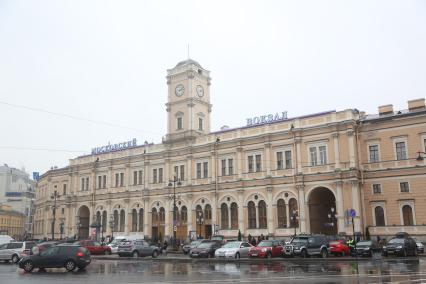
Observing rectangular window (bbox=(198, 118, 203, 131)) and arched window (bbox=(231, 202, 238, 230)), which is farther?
rectangular window (bbox=(198, 118, 203, 131))

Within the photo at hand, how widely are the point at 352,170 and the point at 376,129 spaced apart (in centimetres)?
536

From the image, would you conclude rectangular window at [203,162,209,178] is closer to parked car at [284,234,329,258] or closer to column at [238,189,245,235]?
column at [238,189,245,235]

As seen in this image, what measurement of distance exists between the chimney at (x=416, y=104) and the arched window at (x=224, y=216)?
80.4 ft

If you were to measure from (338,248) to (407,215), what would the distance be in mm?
14453

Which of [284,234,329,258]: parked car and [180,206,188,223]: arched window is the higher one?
[180,206,188,223]: arched window

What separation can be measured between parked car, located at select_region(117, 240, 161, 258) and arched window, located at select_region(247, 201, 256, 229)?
1689cm

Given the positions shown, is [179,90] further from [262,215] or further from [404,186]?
[404,186]

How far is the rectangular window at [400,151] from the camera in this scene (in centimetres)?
4723

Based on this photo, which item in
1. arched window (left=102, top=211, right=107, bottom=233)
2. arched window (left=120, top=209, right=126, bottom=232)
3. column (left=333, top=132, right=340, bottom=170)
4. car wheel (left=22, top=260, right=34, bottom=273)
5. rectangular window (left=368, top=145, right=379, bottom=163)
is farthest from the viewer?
arched window (left=102, top=211, right=107, bottom=233)


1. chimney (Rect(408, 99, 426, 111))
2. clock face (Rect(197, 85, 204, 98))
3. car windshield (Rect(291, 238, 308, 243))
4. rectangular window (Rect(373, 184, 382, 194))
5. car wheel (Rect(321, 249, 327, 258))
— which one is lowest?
car wheel (Rect(321, 249, 327, 258))

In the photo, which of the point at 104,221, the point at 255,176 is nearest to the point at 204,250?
the point at 255,176

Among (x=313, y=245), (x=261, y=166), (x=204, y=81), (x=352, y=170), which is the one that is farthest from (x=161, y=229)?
(x=313, y=245)

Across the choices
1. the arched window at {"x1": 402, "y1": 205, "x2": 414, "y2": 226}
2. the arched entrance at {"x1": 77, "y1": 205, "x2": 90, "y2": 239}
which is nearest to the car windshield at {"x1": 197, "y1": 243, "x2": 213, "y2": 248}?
the arched window at {"x1": 402, "y1": 205, "x2": 414, "y2": 226}

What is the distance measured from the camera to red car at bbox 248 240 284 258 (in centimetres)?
3469
